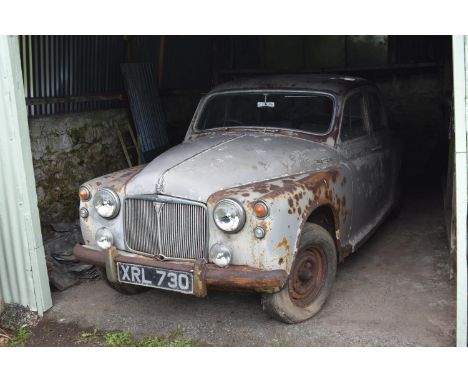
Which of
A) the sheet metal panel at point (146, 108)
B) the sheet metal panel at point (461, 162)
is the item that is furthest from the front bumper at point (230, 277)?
the sheet metal panel at point (146, 108)

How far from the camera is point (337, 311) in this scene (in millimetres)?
4383

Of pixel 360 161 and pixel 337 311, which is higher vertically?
pixel 360 161

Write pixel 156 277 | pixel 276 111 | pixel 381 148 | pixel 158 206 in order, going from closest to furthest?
pixel 156 277 → pixel 158 206 → pixel 276 111 → pixel 381 148

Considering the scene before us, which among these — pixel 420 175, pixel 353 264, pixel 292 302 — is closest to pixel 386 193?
pixel 353 264

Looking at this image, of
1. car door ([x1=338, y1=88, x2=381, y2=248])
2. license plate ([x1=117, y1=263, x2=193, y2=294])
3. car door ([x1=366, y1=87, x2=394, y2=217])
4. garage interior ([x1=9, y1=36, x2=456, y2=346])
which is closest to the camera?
license plate ([x1=117, y1=263, x2=193, y2=294])

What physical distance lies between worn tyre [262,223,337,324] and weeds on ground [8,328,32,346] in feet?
6.20

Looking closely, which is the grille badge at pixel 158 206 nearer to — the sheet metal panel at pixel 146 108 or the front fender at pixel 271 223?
the front fender at pixel 271 223

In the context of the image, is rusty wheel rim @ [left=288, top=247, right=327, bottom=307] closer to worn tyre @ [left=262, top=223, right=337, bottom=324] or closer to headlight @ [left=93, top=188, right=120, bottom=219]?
worn tyre @ [left=262, top=223, right=337, bottom=324]

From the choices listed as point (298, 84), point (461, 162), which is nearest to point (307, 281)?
point (461, 162)

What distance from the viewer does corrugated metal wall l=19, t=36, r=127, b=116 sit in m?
5.71

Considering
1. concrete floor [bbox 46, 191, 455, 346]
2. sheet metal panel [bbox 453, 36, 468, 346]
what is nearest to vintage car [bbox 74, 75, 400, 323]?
concrete floor [bbox 46, 191, 455, 346]

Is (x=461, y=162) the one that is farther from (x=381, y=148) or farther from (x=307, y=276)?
(x=381, y=148)

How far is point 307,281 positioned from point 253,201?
39.5 inches

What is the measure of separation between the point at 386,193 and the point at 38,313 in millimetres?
3736
